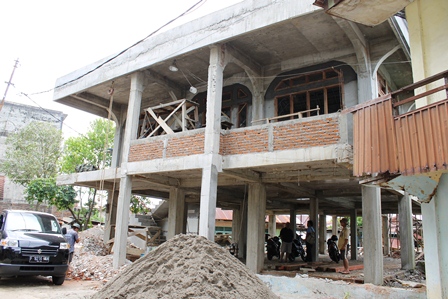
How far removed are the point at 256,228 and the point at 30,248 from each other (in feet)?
21.9

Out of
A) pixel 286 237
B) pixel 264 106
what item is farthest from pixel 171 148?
pixel 286 237

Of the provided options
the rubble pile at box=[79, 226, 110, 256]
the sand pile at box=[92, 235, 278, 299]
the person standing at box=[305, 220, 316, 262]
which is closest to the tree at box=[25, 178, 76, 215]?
the rubble pile at box=[79, 226, 110, 256]

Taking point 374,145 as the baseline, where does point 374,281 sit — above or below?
below

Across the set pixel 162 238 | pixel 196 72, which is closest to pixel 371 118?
pixel 196 72

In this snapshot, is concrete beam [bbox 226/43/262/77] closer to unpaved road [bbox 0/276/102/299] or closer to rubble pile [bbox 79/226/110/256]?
unpaved road [bbox 0/276/102/299]

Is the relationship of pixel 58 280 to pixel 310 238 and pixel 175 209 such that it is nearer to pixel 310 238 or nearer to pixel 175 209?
pixel 175 209

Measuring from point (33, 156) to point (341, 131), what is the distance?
2371 cm

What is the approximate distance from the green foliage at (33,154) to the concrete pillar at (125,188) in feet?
52.1

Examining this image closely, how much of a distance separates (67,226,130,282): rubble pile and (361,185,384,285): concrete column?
750cm

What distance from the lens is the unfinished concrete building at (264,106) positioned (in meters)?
9.36

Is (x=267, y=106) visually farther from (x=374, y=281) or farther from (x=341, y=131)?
(x=374, y=281)

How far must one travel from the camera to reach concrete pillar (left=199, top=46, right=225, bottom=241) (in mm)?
10445

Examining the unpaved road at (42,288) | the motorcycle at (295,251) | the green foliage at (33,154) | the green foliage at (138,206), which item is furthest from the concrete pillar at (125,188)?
the green foliage at (33,154)

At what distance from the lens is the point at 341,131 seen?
906 centimetres
